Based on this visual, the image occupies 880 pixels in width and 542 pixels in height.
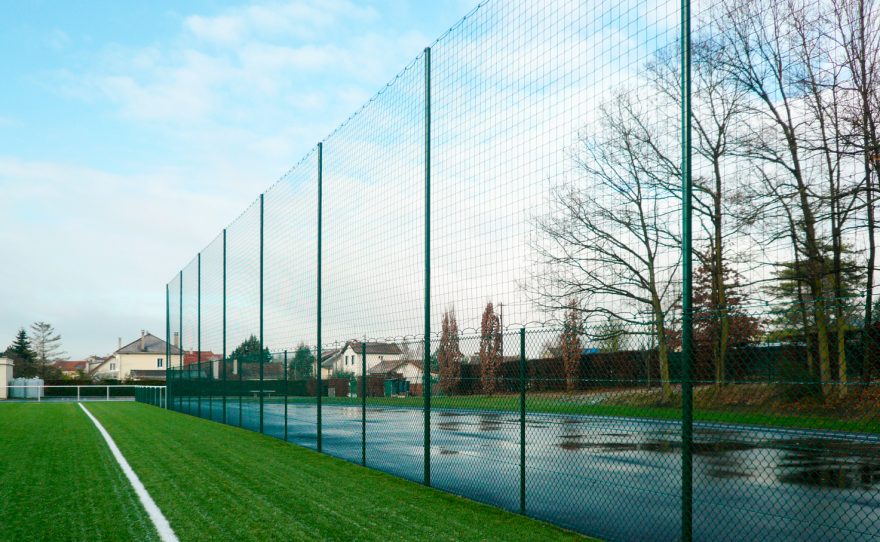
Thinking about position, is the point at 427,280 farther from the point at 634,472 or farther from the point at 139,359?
the point at 139,359

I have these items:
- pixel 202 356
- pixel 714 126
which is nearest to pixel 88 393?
pixel 202 356

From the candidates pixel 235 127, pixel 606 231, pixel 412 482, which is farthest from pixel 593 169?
pixel 235 127

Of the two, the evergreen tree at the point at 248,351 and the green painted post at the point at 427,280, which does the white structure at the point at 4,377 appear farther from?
the green painted post at the point at 427,280

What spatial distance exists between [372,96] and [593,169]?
5.37 metres

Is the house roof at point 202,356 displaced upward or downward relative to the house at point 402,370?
downward

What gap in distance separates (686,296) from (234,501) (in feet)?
16.1

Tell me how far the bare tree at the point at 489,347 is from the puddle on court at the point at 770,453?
906 millimetres

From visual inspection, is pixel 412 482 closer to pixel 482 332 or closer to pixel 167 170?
pixel 482 332

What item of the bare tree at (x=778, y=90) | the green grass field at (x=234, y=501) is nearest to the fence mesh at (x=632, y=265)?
the bare tree at (x=778, y=90)

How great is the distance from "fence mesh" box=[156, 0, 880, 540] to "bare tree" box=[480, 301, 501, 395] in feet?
0.10

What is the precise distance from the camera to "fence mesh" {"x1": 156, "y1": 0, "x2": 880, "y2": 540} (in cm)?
573

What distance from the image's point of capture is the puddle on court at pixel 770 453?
536 centimetres

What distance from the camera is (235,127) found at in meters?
18.2

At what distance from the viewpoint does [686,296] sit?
19.3 ft
